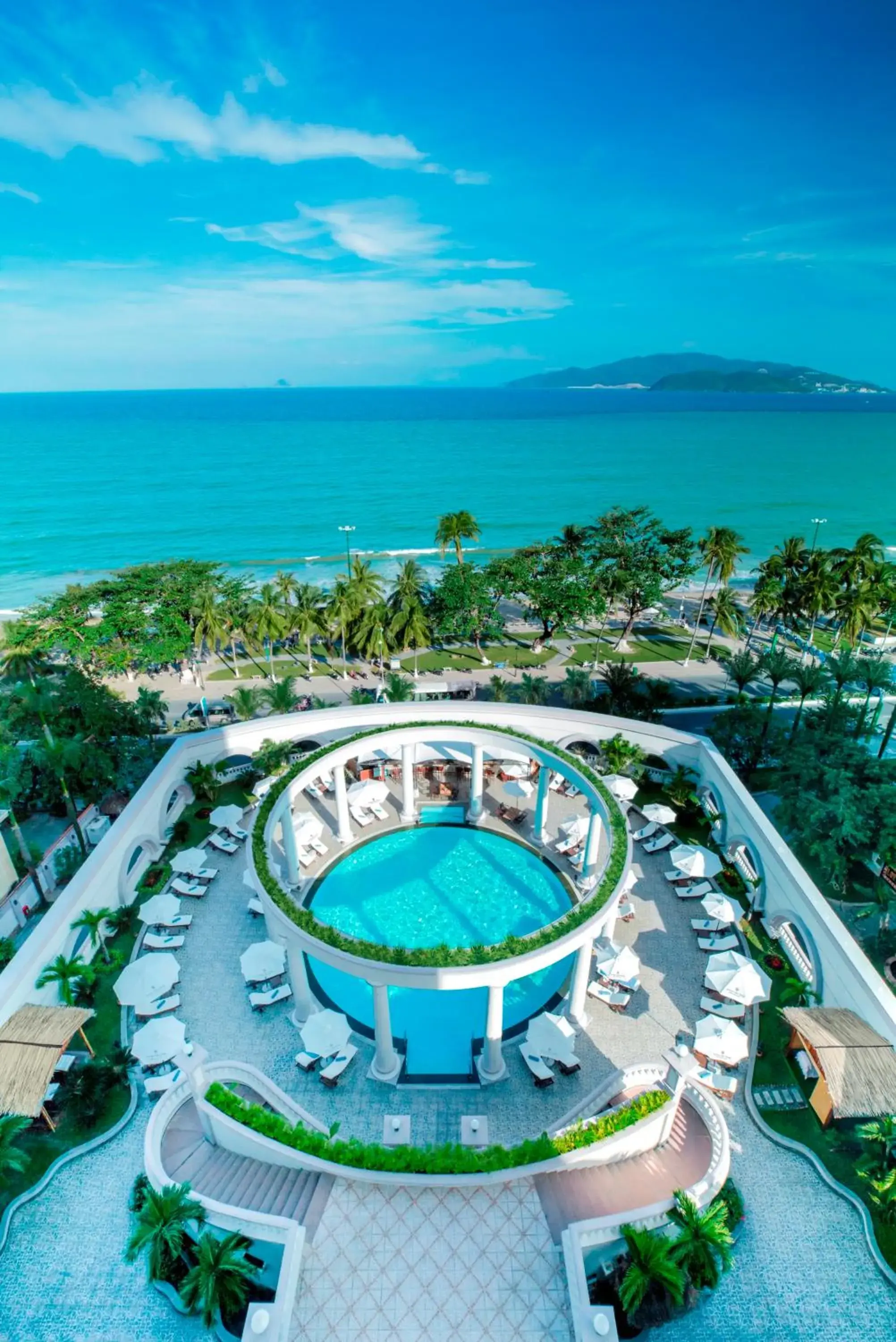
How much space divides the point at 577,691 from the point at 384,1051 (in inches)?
1055

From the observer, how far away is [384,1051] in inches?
882

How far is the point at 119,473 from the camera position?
151m

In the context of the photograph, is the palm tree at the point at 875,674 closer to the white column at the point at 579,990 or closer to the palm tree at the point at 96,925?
the white column at the point at 579,990

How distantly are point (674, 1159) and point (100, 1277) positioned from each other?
50.5 feet

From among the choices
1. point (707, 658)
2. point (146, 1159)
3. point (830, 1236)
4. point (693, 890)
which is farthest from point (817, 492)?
point (146, 1159)

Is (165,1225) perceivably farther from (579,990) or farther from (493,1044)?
(579,990)

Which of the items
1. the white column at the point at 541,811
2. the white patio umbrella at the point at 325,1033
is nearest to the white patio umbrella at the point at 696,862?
the white column at the point at 541,811

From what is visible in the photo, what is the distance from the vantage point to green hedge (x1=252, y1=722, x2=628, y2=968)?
2017cm

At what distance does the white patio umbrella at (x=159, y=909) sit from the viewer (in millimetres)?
27797

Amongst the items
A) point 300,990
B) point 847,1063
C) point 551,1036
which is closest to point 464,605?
point 300,990

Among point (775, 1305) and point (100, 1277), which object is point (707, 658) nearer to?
point (775, 1305)

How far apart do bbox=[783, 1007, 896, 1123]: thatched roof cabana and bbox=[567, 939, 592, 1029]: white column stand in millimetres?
6381

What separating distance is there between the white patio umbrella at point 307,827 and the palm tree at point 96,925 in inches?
352

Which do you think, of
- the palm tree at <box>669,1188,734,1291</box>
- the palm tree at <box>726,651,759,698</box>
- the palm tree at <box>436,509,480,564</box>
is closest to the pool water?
the palm tree at <box>669,1188,734,1291</box>
